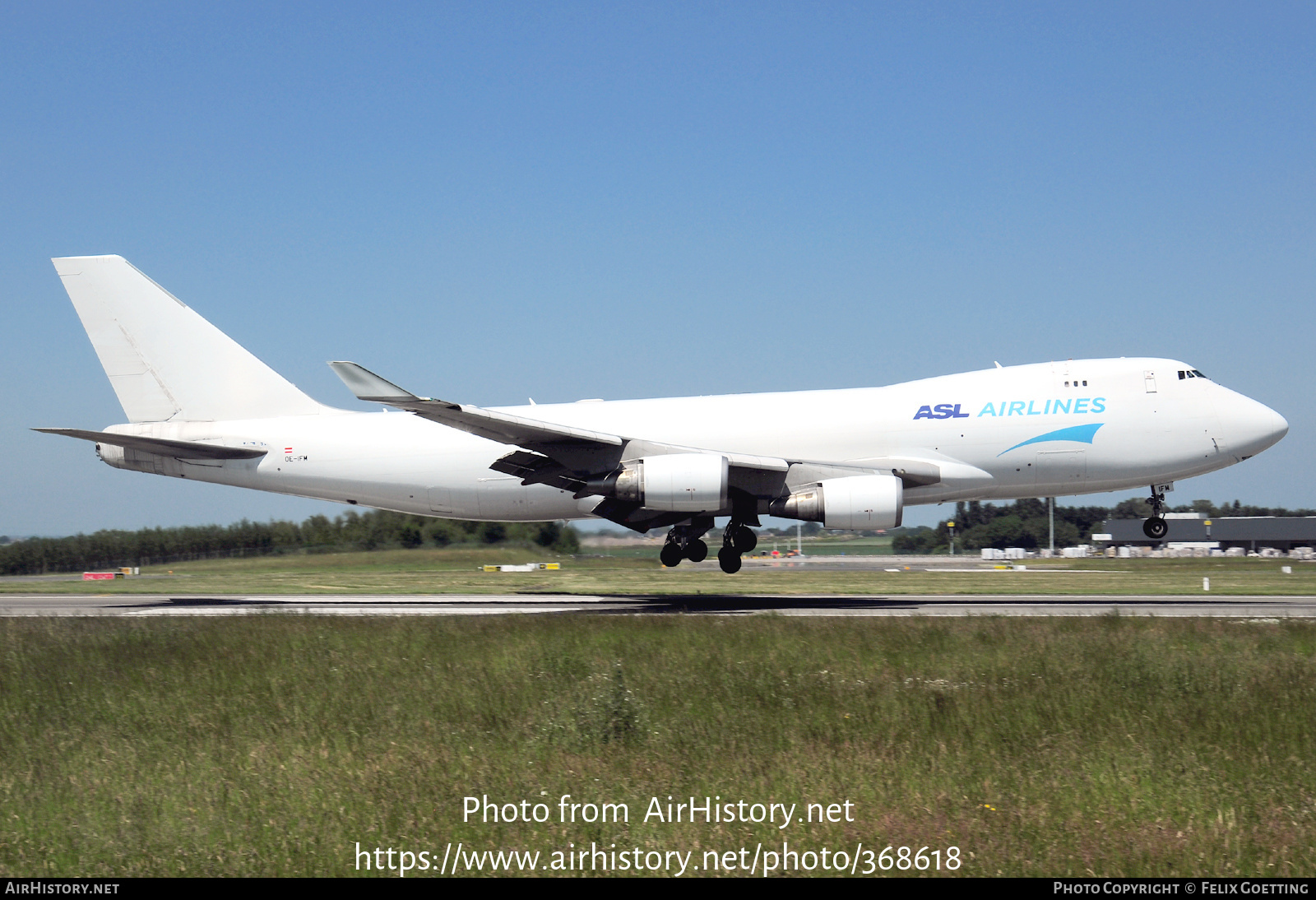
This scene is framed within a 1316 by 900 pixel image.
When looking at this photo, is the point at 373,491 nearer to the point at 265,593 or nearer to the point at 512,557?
the point at 265,593

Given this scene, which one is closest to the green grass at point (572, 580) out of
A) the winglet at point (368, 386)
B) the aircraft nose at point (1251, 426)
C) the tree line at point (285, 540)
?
the tree line at point (285, 540)

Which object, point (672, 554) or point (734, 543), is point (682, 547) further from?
point (734, 543)

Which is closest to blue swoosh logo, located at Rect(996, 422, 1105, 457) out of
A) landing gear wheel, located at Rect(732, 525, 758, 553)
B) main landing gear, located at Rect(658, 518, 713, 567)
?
landing gear wheel, located at Rect(732, 525, 758, 553)

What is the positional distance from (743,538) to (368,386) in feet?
33.7

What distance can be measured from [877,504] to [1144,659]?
9809mm

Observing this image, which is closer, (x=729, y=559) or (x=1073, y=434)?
(x=1073, y=434)

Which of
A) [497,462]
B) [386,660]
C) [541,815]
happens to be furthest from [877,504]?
[541,815]

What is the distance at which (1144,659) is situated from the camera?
11.7m

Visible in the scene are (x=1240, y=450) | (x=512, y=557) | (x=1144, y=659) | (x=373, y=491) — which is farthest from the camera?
(x=512, y=557)

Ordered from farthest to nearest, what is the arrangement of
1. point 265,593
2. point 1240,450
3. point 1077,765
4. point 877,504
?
point 265,593
point 1240,450
point 877,504
point 1077,765

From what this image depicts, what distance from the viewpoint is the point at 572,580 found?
31656 millimetres

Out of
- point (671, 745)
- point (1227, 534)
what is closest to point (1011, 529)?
point (1227, 534)

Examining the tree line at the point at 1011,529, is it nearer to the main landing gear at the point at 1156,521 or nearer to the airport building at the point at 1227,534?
the airport building at the point at 1227,534

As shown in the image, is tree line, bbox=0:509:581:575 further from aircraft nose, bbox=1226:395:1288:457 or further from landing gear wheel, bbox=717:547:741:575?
aircraft nose, bbox=1226:395:1288:457
